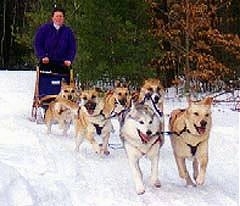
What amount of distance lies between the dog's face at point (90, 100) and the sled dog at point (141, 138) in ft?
6.03

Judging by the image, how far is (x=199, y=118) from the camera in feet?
18.9

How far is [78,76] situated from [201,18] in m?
2.94

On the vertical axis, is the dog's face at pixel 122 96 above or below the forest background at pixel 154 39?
below

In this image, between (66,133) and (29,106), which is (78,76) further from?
(66,133)

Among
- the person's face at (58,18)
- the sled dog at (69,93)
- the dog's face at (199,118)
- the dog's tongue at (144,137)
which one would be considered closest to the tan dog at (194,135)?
the dog's face at (199,118)

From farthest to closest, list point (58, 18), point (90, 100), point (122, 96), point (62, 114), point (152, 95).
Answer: point (58, 18) < point (62, 114) < point (122, 96) < point (90, 100) < point (152, 95)

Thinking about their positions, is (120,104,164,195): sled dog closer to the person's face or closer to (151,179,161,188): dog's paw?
(151,179,161,188): dog's paw

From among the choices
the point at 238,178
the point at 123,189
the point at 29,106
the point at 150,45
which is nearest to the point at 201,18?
the point at 150,45

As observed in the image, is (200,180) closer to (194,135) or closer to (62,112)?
(194,135)

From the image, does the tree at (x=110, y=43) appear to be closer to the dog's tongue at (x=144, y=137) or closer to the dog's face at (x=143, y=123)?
the dog's face at (x=143, y=123)

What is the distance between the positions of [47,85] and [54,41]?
2.44 ft

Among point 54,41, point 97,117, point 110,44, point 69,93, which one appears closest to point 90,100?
point 97,117

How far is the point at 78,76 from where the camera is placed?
533 inches

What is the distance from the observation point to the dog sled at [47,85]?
32.6ft
